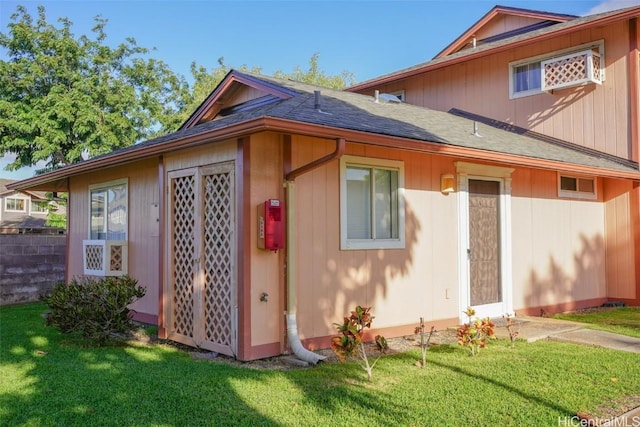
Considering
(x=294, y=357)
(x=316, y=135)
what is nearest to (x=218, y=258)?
(x=294, y=357)

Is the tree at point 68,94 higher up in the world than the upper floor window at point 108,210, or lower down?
higher up

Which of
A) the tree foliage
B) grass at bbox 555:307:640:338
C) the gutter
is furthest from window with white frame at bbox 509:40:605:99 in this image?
the tree foliage

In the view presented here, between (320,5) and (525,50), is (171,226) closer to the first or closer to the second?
(525,50)

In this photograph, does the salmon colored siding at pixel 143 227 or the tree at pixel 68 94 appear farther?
the tree at pixel 68 94

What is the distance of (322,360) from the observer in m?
5.42

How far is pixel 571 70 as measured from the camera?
33.1 ft

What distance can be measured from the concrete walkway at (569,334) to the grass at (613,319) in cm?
31

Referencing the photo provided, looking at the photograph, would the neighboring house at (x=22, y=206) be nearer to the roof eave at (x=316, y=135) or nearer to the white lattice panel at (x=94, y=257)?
the white lattice panel at (x=94, y=257)

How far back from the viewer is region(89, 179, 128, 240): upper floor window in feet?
28.6

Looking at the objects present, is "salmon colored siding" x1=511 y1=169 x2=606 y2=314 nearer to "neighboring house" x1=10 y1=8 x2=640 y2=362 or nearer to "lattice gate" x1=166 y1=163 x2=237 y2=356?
"neighboring house" x1=10 y1=8 x2=640 y2=362

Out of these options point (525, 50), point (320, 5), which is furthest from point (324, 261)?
point (320, 5)

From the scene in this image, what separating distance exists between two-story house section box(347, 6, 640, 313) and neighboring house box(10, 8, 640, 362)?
0.05 meters

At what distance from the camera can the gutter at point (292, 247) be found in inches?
219

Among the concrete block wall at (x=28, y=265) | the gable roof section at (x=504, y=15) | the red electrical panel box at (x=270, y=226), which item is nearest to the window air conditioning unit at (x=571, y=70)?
the gable roof section at (x=504, y=15)
